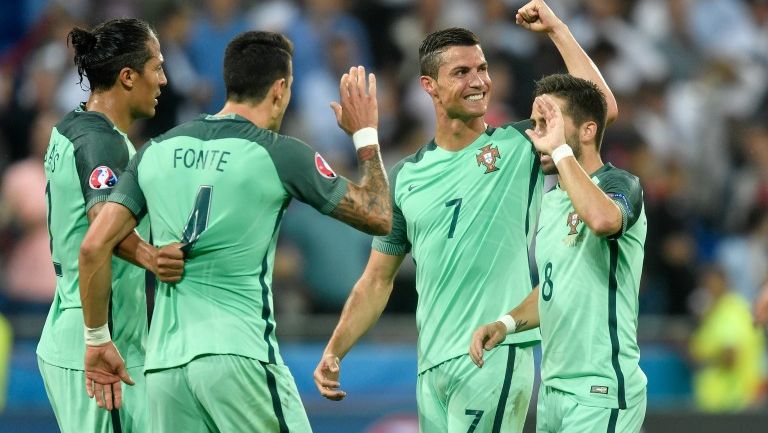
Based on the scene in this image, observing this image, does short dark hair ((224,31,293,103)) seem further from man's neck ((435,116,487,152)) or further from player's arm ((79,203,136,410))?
man's neck ((435,116,487,152))

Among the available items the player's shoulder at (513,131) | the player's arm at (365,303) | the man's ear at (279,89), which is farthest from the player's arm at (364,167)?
the player's arm at (365,303)

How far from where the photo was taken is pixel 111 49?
695cm

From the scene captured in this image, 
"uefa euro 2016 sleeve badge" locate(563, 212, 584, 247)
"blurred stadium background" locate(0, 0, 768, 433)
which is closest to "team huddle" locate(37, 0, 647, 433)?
"uefa euro 2016 sleeve badge" locate(563, 212, 584, 247)

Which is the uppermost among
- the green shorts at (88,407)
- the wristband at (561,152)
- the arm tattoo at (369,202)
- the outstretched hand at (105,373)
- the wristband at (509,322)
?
the wristband at (561,152)

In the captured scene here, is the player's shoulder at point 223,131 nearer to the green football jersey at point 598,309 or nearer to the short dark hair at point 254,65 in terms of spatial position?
the short dark hair at point 254,65

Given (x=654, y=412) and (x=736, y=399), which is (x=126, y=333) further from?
(x=736, y=399)

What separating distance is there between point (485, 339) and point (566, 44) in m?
1.71

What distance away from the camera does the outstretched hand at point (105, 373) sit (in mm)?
6508

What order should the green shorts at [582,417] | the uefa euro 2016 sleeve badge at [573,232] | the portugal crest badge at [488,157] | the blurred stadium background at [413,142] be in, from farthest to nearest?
1. the blurred stadium background at [413,142]
2. the portugal crest badge at [488,157]
3. the uefa euro 2016 sleeve badge at [573,232]
4. the green shorts at [582,417]

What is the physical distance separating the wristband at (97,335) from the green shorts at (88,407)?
0.36m

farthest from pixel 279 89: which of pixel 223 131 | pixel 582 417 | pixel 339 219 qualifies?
pixel 582 417

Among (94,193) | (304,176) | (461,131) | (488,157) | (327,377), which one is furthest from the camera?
(461,131)

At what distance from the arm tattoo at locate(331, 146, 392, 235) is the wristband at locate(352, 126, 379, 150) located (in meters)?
0.03

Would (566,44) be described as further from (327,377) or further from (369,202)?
(327,377)
